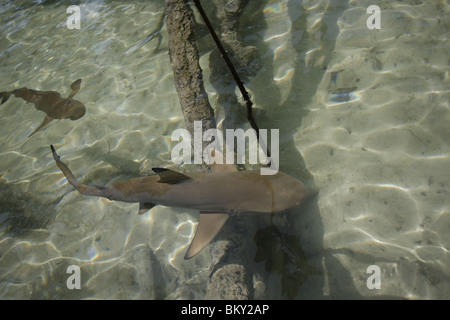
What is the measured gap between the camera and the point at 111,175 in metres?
5.20

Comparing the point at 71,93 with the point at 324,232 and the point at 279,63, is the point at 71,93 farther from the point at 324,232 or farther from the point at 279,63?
the point at 324,232

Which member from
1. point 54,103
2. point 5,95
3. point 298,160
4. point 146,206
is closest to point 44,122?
point 54,103

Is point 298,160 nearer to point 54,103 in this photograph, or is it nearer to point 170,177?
point 170,177

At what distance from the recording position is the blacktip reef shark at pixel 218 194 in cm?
343

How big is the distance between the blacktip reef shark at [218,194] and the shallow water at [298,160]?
24.8 inches

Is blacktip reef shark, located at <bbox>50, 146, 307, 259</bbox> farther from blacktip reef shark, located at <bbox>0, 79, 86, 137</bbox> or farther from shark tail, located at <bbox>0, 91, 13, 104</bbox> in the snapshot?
shark tail, located at <bbox>0, 91, 13, 104</bbox>

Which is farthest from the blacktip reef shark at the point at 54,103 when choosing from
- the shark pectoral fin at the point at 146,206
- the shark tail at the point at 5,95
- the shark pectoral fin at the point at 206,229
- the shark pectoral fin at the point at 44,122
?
the shark pectoral fin at the point at 206,229

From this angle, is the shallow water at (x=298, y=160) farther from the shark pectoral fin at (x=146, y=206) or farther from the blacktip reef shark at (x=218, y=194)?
the shark pectoral fin at (x=146, y=206)

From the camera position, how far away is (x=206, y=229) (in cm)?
358

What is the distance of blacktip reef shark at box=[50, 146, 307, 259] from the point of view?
11.2 ft

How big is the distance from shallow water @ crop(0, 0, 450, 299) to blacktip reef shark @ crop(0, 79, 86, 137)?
0.19m

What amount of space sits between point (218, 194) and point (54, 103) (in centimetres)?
546

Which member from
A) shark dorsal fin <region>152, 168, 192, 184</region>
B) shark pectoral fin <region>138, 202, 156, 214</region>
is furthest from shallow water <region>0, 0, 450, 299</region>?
shark dorsal fin <region>152, 168, 192, 184</region>
